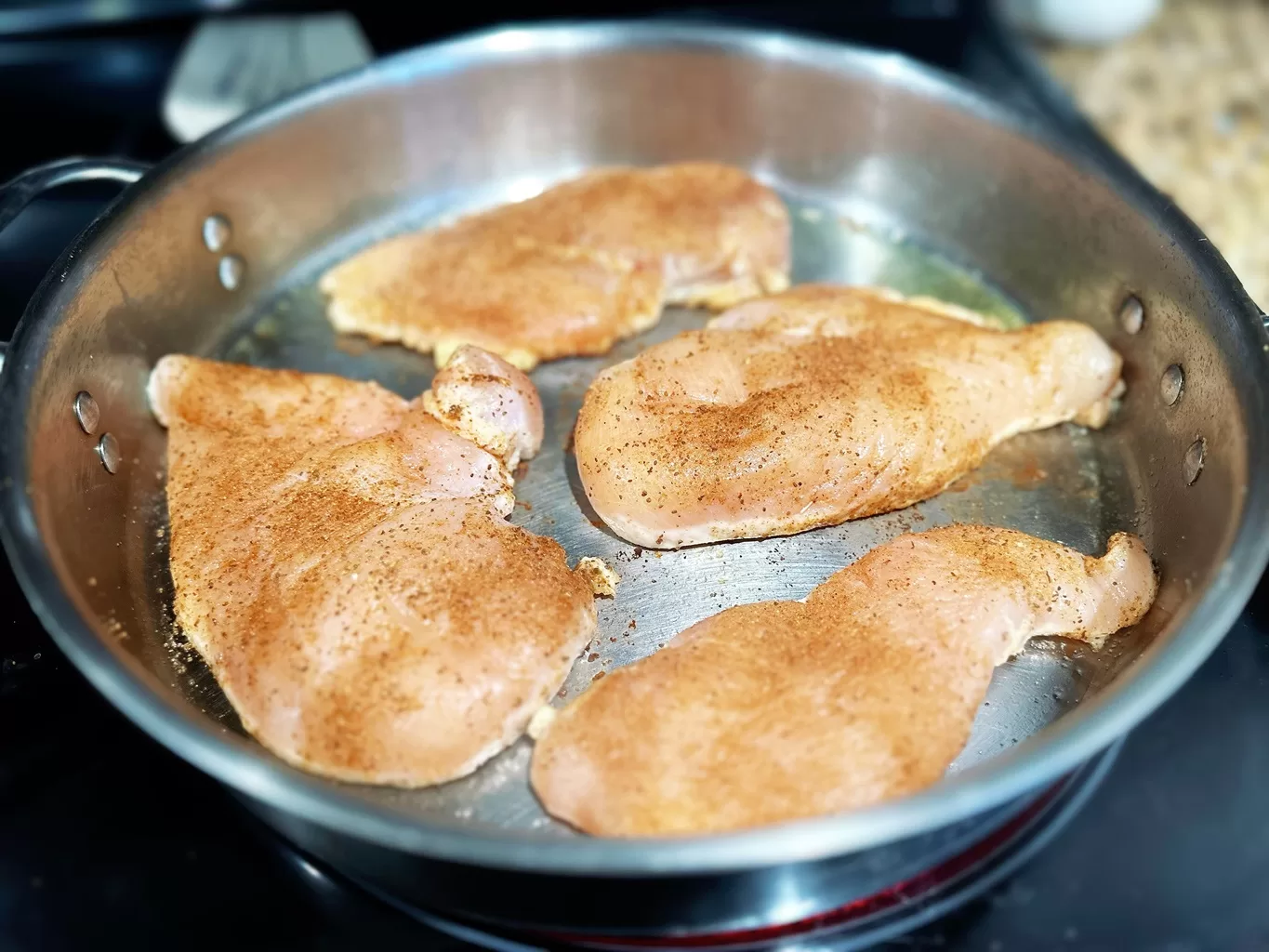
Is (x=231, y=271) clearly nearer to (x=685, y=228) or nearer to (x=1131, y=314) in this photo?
(x=685, y=228)

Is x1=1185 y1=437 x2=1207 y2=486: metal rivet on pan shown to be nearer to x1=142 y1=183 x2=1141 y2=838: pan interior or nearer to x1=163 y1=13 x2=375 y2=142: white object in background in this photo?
x1=142 y1=183 x2=1141 y2=838: pan interior

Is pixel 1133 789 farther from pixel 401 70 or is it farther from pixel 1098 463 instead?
pixel 401 70

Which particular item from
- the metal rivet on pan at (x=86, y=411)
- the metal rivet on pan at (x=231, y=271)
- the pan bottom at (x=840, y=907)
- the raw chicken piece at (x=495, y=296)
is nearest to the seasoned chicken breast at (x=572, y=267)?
the raw chicken piece at (x=495, y=296)

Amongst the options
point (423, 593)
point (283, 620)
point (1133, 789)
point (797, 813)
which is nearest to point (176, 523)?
point (283, 620)

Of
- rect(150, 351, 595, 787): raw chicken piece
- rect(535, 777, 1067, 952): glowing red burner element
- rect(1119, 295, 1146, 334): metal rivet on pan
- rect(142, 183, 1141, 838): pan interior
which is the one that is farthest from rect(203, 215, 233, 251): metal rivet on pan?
rect(1119, 295, 1146, 334): metal rivet on pan

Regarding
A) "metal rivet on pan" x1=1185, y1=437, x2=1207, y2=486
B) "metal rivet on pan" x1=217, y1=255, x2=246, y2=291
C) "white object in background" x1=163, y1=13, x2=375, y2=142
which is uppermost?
"white object in background" x1=163, y1=13, x2=375, y2=142

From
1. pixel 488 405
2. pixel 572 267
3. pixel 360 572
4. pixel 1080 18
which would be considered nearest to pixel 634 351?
pixel 572 267

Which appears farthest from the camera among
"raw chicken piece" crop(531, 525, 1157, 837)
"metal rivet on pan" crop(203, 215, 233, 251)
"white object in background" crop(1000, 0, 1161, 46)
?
"white object in background" crop(1000, 0, 1161, 46)

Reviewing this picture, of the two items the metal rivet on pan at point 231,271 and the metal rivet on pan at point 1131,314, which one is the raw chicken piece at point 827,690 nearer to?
the metal rivet on pan at point 1131,314
